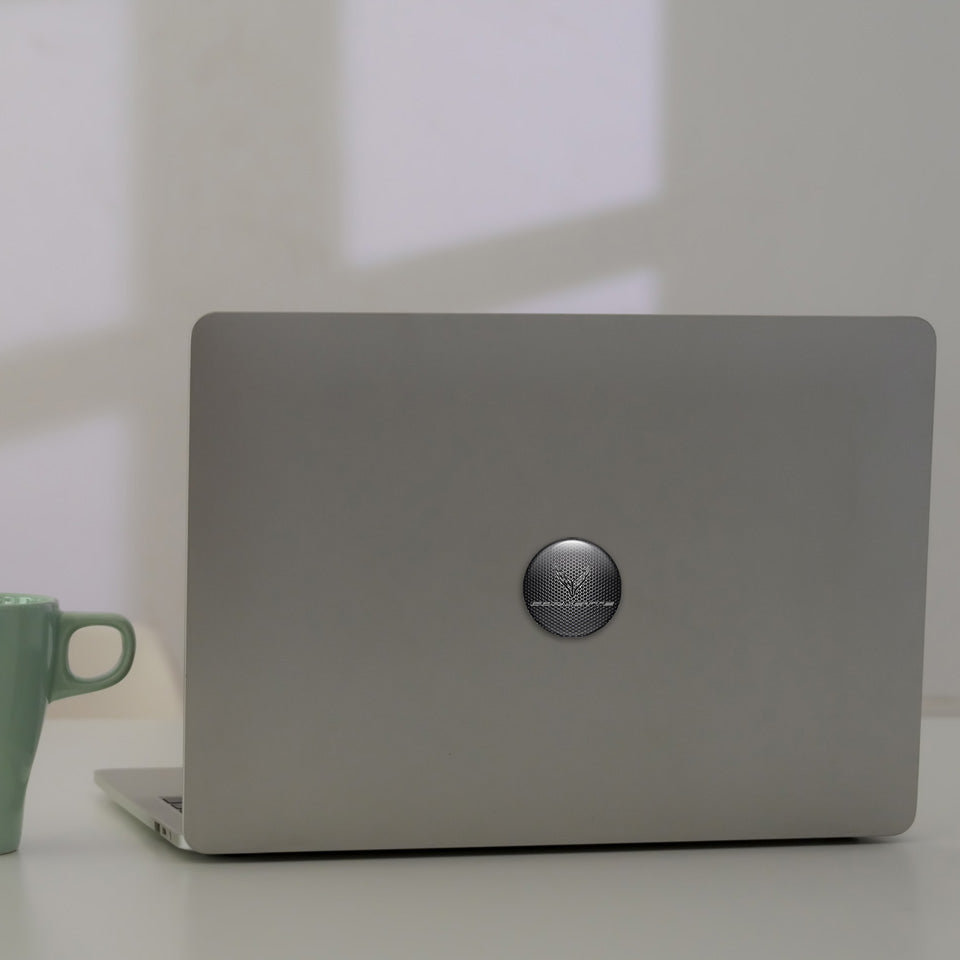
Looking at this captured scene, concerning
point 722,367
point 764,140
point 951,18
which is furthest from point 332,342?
point 951,18

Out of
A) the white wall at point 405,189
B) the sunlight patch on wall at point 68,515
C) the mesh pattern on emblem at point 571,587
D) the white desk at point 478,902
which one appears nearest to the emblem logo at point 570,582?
the mesh pattern on emblem at point 571,587

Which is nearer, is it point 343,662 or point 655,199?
point 343,662

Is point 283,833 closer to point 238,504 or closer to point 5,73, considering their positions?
point 238,504

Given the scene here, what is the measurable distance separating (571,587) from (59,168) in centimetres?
216

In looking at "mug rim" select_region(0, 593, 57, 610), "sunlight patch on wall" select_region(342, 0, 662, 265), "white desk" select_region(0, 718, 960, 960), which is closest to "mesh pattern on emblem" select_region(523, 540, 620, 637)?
"white desk" select_region(0, 718, 960, 960)

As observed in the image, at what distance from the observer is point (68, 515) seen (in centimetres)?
250

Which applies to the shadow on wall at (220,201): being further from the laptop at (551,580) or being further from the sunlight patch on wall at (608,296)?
the laptop at (551,580)

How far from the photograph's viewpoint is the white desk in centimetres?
49

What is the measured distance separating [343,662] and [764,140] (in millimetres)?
2329

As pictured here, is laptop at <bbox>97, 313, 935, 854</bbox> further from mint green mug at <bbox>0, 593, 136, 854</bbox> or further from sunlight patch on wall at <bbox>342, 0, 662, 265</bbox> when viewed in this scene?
sunlight patch on wall at <bbox>342, 0, 662, 265</bbox>

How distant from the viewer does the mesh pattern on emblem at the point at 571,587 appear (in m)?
0.63

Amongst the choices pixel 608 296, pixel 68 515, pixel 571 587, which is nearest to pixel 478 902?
pixel 571 587

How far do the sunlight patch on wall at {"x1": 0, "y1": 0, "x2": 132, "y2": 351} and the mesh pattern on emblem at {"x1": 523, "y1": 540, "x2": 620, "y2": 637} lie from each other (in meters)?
2.07

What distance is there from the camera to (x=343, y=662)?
0.62 m
